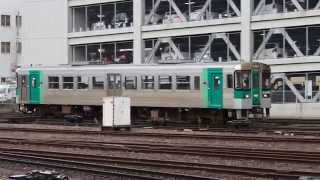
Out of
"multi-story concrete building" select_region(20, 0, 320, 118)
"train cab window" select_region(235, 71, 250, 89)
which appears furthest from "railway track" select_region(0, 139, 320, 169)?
"multi-story concrete building" select_region(20, 0, 320, 118)

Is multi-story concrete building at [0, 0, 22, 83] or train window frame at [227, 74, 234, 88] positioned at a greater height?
multi-story concrete building at [0, 0, 22, 83]

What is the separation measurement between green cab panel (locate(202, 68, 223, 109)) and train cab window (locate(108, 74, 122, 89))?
227 inches

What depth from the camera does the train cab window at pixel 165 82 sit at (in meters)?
33.6

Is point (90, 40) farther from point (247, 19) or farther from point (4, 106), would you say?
point (247, 19)

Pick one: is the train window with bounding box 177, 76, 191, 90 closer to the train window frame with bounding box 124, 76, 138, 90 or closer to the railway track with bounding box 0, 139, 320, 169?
the train window frame with bounding box 124, 76, 138, 90

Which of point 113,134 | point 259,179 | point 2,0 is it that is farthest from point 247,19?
point 2,0

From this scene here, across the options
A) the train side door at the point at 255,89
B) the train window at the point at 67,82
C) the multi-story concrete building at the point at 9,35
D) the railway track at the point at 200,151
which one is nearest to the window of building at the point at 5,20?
the multi-story concrete building at the point at 9,35

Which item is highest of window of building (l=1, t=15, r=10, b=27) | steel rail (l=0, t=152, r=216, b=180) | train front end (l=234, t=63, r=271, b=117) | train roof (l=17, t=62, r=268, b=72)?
window of building (l=1, t=15, r=10, b=27)

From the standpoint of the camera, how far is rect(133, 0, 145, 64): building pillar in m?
52.1

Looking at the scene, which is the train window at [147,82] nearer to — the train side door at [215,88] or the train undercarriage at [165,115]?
the train undercarriage at [165,115]

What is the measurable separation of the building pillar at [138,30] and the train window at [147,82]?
1725cm

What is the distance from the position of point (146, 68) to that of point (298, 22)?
13497 mm

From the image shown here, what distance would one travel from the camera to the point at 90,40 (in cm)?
5622

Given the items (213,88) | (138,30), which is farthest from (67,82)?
(138,30)
